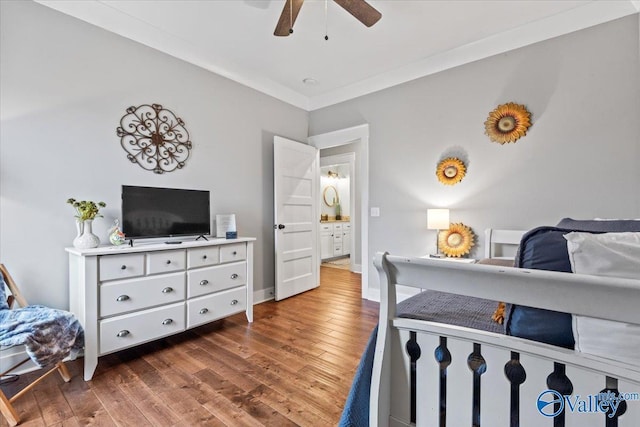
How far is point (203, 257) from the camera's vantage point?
8.09ft

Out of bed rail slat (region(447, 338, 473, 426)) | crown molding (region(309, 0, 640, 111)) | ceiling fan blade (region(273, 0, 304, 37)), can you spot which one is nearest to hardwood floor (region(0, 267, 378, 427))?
bed rail slat (region(447, 338, 473, 426))

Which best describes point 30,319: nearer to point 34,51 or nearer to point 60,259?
point 60,259

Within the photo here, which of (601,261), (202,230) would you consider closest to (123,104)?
(202,230)

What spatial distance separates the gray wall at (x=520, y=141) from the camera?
2178mm

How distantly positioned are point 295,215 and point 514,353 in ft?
10.1

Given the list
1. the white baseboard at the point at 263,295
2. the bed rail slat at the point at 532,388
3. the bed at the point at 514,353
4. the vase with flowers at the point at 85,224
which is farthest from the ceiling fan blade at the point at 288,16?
the white baseboard at the point at 263,295

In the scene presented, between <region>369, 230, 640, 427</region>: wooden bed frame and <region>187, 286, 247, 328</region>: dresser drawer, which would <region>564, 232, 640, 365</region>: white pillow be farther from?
<region>187, 286, 247, 328</region>: dresser drawer

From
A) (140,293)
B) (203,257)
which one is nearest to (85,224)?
(140,293)

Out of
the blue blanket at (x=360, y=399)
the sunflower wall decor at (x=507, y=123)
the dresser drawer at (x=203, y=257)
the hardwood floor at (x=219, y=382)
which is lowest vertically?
the hardwood floor at (x=219, y=382)

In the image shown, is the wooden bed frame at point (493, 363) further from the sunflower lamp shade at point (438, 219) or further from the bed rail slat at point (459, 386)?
the sunflower lamp shade at point (438, 219)

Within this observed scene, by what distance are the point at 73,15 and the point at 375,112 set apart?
2.94 meters

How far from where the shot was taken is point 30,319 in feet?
5.40

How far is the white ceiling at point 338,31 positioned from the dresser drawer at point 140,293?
209cm

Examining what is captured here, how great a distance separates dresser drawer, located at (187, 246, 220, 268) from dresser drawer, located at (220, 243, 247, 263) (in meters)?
0.05
